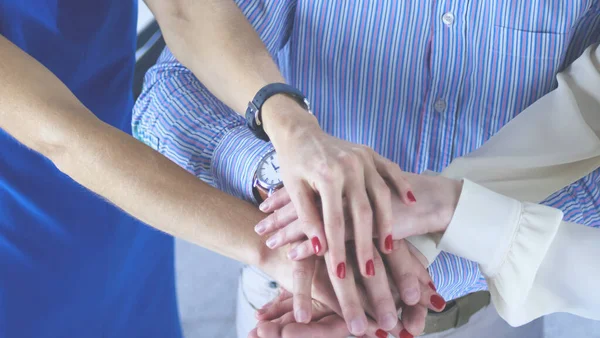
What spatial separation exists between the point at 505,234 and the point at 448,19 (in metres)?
0.45

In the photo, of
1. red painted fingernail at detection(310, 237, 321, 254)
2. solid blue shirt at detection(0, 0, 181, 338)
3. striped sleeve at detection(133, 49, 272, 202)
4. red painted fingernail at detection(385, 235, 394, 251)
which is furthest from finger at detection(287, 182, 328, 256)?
solid blue shirt at detection(0, 0, 181, 338)

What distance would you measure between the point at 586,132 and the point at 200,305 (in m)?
1.74

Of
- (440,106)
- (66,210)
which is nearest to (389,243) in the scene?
(440,106)

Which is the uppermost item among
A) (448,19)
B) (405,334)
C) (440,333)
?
(448,19)

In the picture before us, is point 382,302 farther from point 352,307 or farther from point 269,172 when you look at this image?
point 269,172

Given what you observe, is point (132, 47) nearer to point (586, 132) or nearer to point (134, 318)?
point (134, 318)

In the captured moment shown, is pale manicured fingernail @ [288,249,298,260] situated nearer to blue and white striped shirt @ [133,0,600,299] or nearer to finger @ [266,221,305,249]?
finger @ [266,221,305,249]

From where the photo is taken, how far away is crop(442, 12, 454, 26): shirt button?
1195 millimetres

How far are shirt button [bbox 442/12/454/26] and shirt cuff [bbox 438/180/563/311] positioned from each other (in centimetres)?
35

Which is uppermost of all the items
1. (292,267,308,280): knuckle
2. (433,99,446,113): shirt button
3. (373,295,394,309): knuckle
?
(433,99,446,113): shirt button

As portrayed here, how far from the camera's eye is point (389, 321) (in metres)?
0.96

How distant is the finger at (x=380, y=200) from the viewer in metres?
0.96

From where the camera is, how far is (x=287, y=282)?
3.29 feet

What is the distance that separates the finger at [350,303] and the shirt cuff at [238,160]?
0.27 metres
